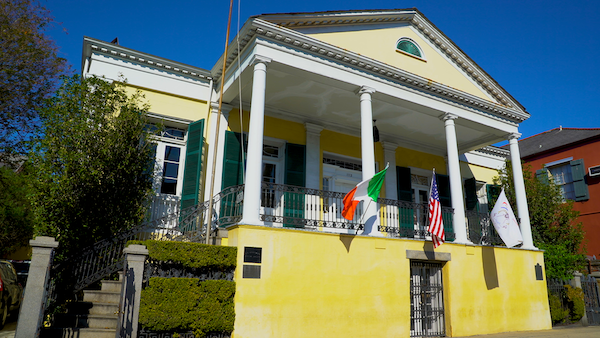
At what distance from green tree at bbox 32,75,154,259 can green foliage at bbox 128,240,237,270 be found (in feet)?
6.05

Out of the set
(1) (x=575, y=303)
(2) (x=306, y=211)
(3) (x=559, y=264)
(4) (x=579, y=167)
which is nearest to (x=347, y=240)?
(2) (x=306, y=211)

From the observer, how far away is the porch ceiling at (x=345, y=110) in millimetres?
9141

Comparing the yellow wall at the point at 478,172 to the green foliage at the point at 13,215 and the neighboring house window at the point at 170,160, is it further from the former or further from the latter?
the green foliage at the point at 13,215

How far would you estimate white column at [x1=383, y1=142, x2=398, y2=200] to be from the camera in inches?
482

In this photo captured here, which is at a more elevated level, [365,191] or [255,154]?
[255,154]

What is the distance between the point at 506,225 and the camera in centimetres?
950

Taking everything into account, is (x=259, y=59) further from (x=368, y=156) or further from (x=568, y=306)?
(x=568, y=306)

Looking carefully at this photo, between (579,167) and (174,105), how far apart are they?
54.1 ft

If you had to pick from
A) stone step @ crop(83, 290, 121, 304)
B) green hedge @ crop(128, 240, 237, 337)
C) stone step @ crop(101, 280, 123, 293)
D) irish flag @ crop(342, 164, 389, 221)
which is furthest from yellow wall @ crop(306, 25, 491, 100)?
stone step @ crop(83, 290, 121, 304)

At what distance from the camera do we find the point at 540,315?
32.6ft

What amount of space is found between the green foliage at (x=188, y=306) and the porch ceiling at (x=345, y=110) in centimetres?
453

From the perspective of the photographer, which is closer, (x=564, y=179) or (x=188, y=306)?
(x=188, y=306)

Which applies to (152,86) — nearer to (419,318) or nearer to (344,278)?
(344,278)

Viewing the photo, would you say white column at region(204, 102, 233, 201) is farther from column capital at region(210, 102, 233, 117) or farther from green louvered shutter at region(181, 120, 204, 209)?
green louvered shutter at region(181, 120, 204, 209)
